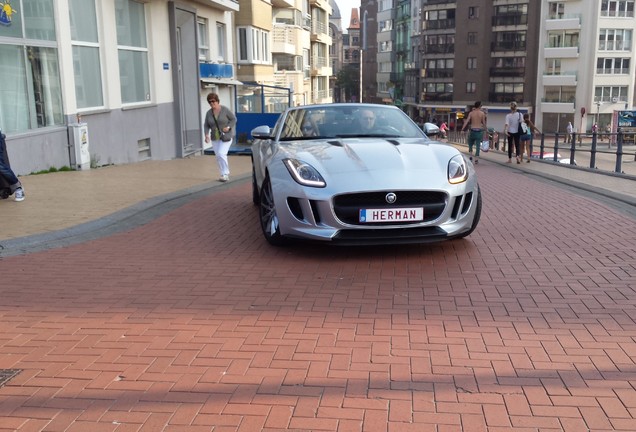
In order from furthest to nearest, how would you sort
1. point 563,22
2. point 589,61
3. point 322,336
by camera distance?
point 563,22 → point 589,61 → point 322,336

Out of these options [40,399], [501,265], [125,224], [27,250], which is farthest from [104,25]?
[40,399]

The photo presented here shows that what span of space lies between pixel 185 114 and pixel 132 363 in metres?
19.3

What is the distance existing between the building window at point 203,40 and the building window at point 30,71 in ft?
37.3

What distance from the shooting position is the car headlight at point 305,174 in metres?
5.90

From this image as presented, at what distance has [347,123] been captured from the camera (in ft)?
24.4

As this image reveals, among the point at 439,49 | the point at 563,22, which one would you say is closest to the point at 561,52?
the point at 563,22

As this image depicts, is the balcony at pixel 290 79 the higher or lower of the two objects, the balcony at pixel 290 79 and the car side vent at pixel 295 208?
the higher

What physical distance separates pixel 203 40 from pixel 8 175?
55.7ft

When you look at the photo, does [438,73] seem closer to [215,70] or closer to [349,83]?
[349,83]

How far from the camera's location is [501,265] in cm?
582

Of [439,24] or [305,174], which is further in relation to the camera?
[439,24]

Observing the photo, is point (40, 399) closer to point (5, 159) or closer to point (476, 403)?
point (476, 403)

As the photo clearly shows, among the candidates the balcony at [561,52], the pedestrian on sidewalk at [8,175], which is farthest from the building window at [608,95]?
the pedestrian on sidewalk at [8,175]

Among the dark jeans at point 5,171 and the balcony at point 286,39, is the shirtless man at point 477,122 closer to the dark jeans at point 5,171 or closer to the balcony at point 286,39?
the dark jeans at point 5,171
